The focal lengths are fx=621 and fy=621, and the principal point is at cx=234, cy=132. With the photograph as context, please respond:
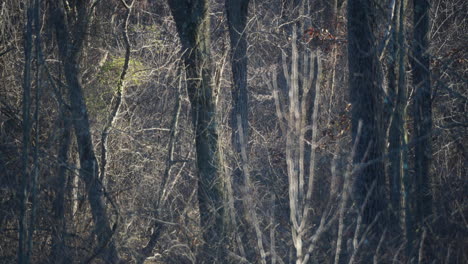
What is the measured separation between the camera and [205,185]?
926 cm

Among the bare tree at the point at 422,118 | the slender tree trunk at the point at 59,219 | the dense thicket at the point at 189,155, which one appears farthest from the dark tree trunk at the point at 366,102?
the slender tree trunk at the point at 59,219

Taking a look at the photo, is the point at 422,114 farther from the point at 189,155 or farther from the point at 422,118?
the point at 189,155

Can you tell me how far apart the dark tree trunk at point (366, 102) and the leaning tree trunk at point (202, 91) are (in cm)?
208

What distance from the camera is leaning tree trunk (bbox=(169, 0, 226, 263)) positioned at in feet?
30.3

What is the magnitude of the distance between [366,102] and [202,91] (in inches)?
95.0

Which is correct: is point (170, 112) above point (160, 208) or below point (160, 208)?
above

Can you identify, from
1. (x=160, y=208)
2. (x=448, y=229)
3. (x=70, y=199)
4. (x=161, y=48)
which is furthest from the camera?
(x=161, y=48)

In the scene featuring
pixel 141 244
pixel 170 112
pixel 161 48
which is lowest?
pixel 141 244

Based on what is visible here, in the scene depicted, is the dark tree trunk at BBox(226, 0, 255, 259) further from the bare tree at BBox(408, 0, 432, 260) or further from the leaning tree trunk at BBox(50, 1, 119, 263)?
the bare tree at BBox(408, 0, 432, 260)

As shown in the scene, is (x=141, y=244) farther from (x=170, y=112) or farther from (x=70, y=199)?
(x=170, y=112)

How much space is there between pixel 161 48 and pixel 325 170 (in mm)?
4028

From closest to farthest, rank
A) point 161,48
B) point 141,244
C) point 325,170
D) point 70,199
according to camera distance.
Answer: point 70,199
point 141,244
point 325,170
point 161,48

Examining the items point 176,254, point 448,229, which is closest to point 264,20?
point 176,254

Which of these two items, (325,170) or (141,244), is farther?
(325,170)
